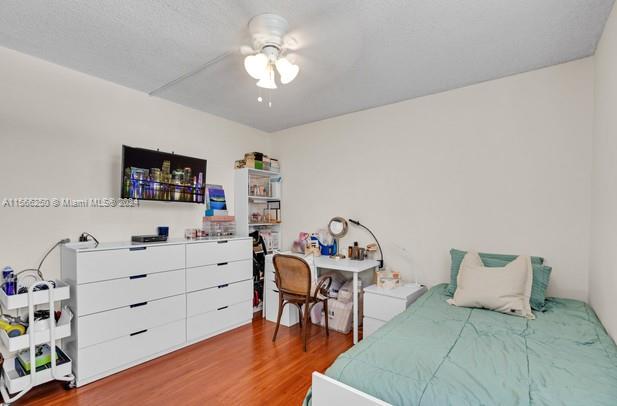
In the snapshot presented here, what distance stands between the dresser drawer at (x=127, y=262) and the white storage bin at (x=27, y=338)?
333 mm

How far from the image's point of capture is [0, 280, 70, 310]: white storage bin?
1.94 meters

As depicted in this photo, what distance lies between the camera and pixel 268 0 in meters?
1.65

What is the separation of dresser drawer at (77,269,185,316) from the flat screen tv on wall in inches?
29.7

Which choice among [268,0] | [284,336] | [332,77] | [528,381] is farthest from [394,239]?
[268,0]

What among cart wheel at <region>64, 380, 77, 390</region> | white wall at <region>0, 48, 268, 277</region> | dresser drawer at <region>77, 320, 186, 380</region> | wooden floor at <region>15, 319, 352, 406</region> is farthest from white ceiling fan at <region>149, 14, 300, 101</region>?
cart wheel at <region>64, 380, 77, 390</region>

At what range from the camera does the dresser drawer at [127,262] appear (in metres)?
2.22

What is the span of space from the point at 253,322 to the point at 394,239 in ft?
6.16

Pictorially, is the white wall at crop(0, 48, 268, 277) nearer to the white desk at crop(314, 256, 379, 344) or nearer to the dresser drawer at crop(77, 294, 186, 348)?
the dresser drawer at crop(77, 294, 186, 348)

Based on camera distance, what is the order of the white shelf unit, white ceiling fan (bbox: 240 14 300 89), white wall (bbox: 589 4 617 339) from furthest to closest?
the white shelf unit, white ceiling fan (bbox: 240 14 300 89), white wall (bbox: 589 4 617 339)

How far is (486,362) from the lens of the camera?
4.49ft

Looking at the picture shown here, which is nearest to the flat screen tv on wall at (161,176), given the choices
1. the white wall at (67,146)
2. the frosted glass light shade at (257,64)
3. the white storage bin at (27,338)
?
the white wall at (67,146)

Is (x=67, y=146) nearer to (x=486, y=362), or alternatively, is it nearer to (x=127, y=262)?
(x=127, y=262)

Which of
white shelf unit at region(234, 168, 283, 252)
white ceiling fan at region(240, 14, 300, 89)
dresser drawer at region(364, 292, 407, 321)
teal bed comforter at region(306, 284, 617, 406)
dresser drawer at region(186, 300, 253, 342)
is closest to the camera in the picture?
teal bed comforter at region(306, 284, 617, 406)

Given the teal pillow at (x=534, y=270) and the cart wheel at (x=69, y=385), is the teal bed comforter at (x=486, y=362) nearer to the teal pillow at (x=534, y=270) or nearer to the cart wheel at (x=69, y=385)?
the teal pillow at (x=534, y=270)
